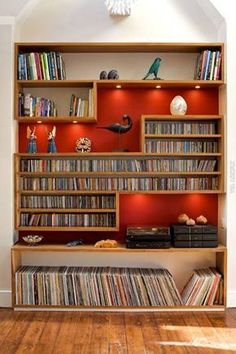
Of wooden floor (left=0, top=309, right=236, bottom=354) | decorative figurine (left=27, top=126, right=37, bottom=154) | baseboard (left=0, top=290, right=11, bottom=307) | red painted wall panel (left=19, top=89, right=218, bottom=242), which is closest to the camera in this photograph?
wooden floor (left=0, top=309, right=236, bottom=354)

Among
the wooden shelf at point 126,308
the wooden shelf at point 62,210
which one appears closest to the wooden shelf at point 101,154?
the wooden shelf at point 62,210

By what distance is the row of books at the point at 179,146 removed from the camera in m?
3.88

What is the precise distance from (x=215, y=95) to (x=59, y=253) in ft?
7.40

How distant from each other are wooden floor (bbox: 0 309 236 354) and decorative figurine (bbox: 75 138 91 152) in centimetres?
155

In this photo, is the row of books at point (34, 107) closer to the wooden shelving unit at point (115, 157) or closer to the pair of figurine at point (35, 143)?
the wooden shelving unit at point (115, 157)

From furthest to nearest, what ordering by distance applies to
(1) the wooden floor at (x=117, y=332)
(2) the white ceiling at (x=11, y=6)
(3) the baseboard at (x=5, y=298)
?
1. (3) the baseboard at (x=5, y=298)
2. (2) the white ceiling at (x=11, y=6)
3. (1) the wooden floor at (x=117, y=332)

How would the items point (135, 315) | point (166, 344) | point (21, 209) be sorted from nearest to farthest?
point (166, 344)
point (135, 315)
point (21, 209)

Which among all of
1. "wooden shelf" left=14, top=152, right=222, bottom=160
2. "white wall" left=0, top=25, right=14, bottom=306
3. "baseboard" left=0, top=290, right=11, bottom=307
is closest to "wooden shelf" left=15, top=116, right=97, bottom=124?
"white wall" left=0, top=25, right=14, bottom=306

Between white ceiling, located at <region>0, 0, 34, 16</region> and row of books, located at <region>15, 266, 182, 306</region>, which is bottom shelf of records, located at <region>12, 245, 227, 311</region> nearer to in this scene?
row of books, located at <region>15, 266, 182, 306</region>

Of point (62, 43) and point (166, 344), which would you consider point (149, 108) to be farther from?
point (166, 344)

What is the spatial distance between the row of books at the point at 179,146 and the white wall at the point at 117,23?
1.02 meters

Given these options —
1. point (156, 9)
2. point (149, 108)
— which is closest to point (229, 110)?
point (149, 108)

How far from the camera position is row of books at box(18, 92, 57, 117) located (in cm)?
388

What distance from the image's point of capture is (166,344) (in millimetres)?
3008
